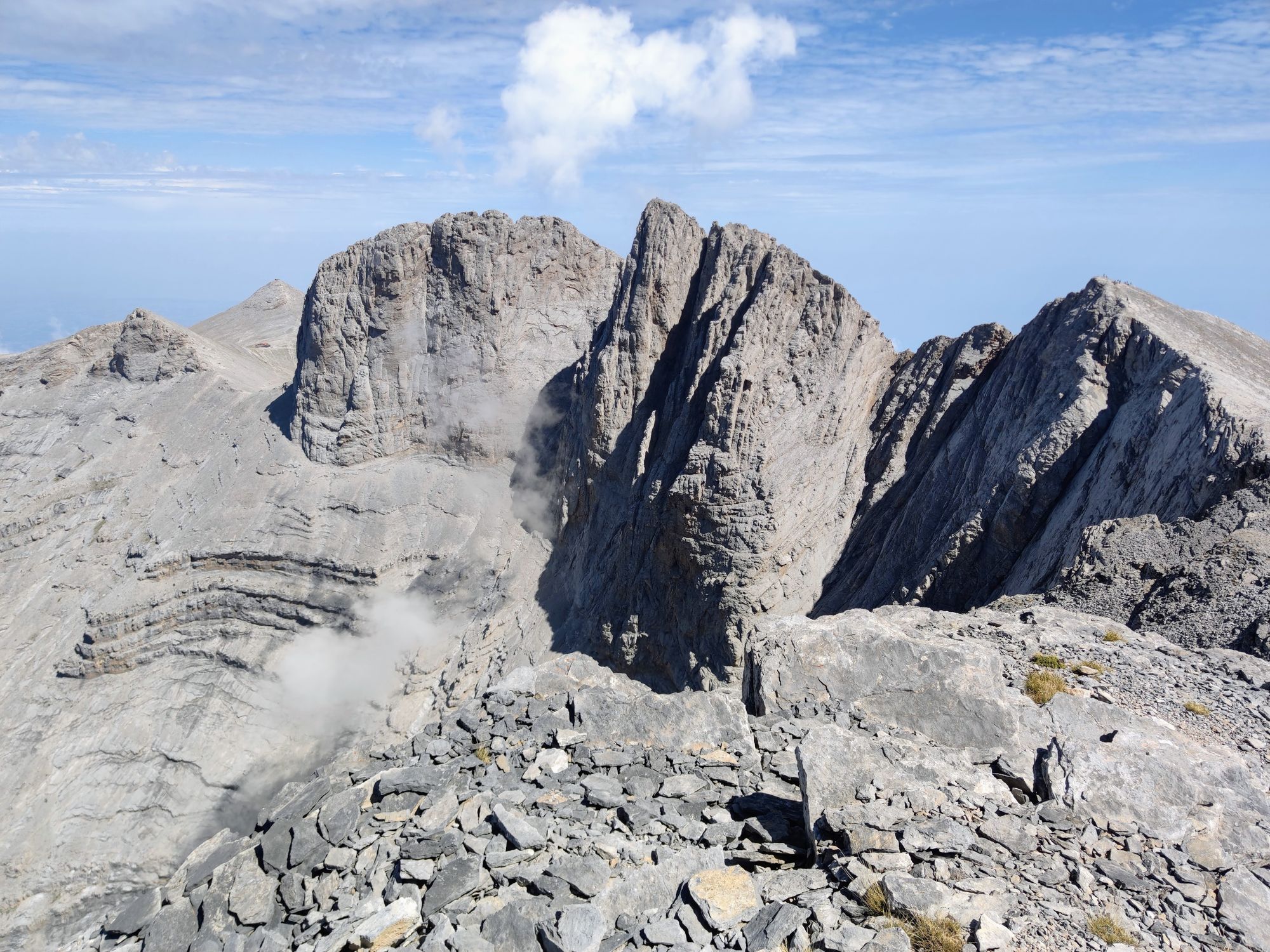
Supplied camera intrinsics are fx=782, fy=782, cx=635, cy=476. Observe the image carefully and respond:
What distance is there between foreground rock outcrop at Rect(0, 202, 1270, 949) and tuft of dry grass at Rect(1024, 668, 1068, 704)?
0.25 meters

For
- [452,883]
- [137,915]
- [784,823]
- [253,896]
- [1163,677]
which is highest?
[1163,677]

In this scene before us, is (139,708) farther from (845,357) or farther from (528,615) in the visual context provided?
(845,357)

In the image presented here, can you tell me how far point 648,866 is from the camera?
7641 mm

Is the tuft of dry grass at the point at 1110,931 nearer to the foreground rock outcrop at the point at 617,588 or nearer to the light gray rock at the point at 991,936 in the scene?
the foreground rock outcrop at the point at 617,588

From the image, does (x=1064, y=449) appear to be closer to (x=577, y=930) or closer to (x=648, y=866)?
(x=648, y=866)

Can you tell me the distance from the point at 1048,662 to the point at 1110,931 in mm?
5597

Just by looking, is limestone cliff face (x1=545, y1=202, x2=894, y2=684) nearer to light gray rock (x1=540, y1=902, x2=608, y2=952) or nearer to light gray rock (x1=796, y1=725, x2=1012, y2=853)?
light gray rock (x1=796, y1=725, x2=1012, y2=853)

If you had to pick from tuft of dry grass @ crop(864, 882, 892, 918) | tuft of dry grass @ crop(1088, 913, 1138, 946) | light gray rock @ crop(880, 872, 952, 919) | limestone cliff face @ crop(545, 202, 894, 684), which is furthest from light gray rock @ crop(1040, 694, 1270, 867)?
limestone cliff face @ crop(545, 202, 894, 684)

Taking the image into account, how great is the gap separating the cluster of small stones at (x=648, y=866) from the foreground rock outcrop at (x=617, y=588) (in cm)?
5

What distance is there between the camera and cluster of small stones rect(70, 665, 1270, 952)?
6633mm

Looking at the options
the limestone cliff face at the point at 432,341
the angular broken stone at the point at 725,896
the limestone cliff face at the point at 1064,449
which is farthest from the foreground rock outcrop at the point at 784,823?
the limestone cliff face at the point at 432,341

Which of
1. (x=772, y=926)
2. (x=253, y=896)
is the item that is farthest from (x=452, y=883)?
(x=772, y=926)

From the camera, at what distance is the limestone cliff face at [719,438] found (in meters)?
24.7

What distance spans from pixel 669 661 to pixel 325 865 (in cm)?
1925
